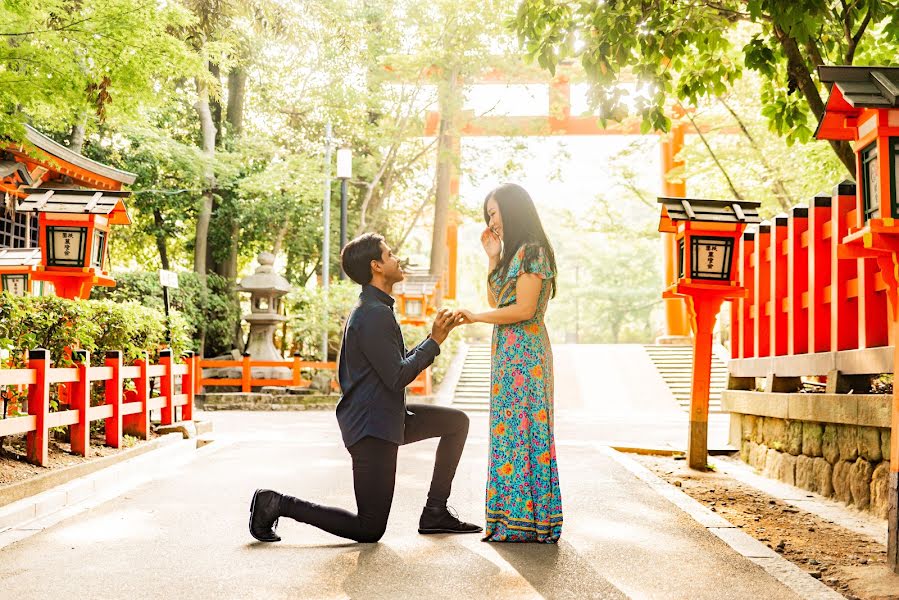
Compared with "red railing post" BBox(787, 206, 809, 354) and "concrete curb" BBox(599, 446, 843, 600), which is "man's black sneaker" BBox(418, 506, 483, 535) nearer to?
"concrete curb" BBox(599, 446, 843, 600)

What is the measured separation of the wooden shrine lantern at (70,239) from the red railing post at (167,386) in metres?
1.09

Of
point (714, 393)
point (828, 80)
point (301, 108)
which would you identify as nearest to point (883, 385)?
point (828, 80)

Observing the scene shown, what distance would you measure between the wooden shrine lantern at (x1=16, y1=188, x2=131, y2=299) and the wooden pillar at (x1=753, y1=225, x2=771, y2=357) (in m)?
6.95

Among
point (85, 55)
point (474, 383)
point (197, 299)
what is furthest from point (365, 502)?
point (197, 299)

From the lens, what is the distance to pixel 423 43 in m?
26.0

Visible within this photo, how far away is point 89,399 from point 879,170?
677 centimetres

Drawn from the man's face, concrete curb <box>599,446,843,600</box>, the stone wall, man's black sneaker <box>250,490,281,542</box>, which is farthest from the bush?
the man's face

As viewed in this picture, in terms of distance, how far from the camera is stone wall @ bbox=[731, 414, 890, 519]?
6.74 m

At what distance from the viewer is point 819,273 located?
319 inches

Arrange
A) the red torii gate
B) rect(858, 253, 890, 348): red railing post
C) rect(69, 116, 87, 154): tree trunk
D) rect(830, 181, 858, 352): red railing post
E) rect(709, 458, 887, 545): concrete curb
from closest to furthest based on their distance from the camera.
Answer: rect(709, 458, 887, 545): concrete curb, rect(858, 253, 890, 348): red railing post, rect(830, 181, 858, 352): red railing post, rect(69, 116, 87, 154): tree trunk, the red torii gate

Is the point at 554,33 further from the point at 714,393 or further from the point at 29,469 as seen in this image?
the point at 714,393

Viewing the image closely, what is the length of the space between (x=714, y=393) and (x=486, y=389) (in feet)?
17.6

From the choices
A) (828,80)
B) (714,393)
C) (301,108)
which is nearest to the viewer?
(828,80)

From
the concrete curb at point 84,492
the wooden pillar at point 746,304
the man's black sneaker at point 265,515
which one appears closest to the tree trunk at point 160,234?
the concrete curb at point 84,492
